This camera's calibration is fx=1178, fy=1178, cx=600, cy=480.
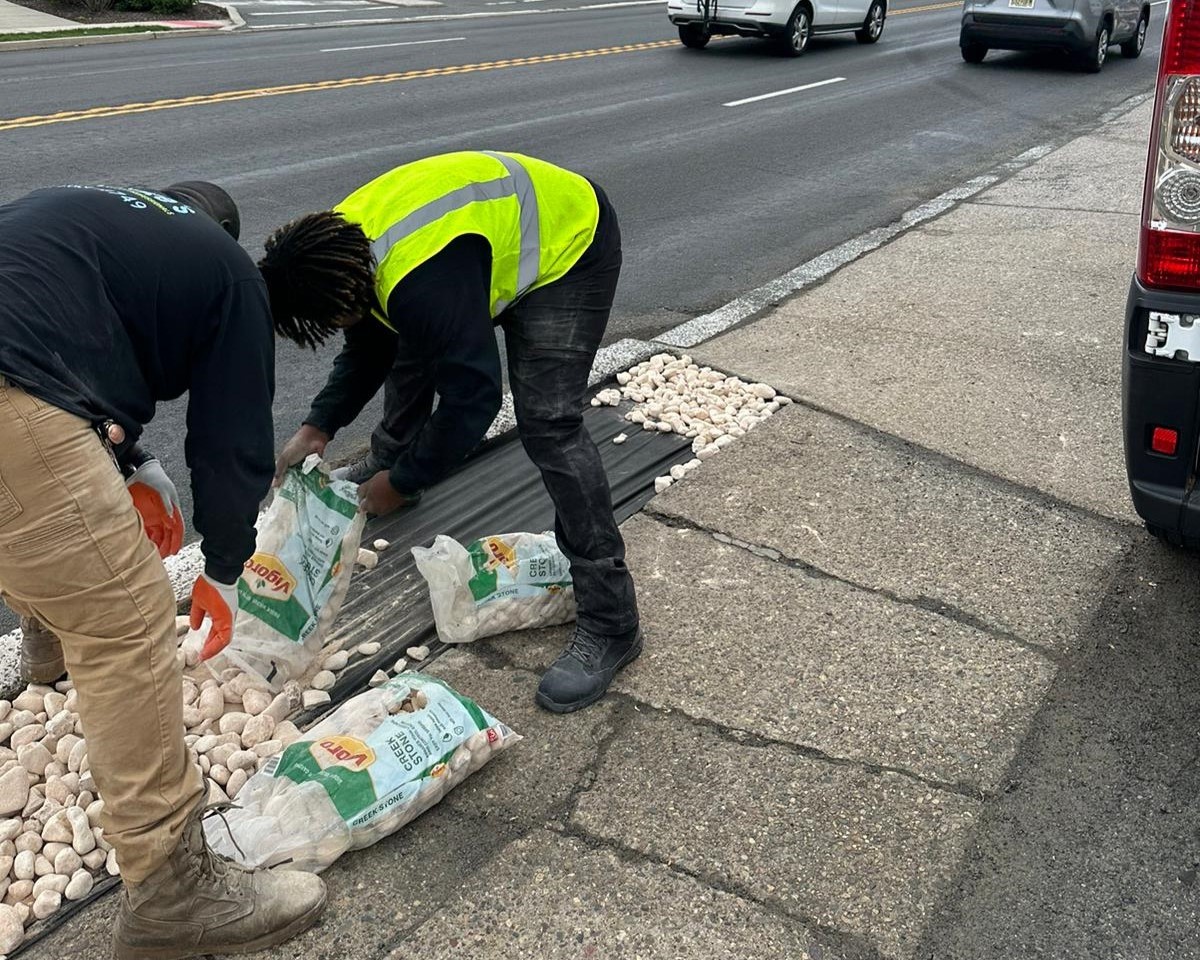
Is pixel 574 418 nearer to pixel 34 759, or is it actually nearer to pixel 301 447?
pixel 301 447

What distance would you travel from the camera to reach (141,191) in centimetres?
218

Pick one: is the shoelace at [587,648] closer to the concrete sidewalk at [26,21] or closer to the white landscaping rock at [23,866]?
the white landscaping rock at [23,866]

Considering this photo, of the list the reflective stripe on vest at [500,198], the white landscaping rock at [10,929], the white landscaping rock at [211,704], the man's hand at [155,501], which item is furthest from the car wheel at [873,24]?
the white landscaping rock at [10,929]

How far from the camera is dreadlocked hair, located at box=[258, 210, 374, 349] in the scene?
2500 mm

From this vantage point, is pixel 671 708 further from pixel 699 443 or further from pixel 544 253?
→ pixel 699 443

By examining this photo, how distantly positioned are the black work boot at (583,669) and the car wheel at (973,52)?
1493 cm

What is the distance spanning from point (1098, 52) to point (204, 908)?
654 inches

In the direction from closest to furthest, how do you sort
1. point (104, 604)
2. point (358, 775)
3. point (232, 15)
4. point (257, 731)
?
point (104, 604) → point (358, 775) → point (257, 731) → point (232, 15)

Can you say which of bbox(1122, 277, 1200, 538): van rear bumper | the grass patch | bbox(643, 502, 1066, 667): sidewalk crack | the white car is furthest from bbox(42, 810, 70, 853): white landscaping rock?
the grass patch

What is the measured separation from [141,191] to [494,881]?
1.53m

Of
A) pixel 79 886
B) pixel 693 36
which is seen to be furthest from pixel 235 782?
pixel 693 36

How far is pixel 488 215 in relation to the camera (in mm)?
2680

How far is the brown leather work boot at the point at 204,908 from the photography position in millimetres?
2182

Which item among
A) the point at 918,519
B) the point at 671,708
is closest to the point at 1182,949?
the point at 671,708
